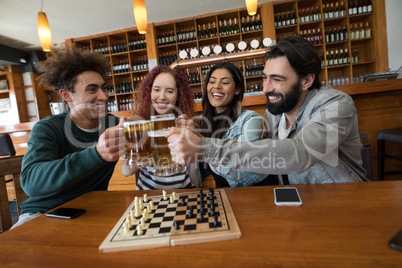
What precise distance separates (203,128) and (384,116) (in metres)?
2.14

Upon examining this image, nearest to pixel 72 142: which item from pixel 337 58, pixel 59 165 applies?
pixel 59 165

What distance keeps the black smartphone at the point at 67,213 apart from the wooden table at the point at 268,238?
0.08 feet

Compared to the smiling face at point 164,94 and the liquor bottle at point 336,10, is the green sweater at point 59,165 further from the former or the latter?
the liquor bottle at point 336,10

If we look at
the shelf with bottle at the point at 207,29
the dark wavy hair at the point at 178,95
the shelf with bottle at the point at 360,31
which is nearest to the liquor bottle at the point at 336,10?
the shelf with bottle at the point at 360,31

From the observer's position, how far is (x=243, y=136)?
1.55 m

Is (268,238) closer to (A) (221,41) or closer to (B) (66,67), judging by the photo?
(B) (66,67)

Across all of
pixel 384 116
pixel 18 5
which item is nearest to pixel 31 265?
pixel 384 116

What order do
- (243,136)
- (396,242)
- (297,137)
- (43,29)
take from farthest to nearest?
(43,29), (243,136), (297,137), (396,242)

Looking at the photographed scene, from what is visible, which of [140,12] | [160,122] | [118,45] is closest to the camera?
[160,122]

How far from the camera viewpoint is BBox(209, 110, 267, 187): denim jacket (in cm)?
142

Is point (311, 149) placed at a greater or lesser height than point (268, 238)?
greater

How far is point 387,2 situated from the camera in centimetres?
459

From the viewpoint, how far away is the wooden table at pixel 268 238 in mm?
571

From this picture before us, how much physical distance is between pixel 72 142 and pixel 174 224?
105 centimetres
